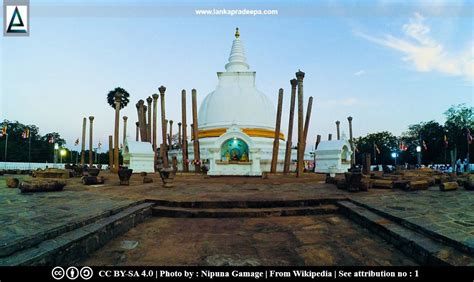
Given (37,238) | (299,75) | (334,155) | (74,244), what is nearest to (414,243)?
(74,244)

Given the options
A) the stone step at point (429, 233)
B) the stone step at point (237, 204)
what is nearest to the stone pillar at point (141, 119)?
the stone step at point (237, 204)

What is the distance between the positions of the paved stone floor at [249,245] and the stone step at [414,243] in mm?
126

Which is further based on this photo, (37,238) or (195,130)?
(195,130)

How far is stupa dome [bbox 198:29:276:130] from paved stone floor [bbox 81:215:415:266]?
19406 millimetres

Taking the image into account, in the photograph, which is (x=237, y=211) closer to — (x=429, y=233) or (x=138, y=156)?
(x=429, y=233)

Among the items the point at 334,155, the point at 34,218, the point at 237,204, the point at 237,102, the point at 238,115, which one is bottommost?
the point at 237,204

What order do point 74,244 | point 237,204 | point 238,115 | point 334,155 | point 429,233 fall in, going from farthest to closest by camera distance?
1. point 238,115
2. point 334,155
3. point 237,204
4. point 429,233
5. point 74,244

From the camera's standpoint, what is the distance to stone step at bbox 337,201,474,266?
261 centimetres

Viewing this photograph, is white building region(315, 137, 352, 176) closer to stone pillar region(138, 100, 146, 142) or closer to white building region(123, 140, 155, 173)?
white building region(123, 140, 155, 173)

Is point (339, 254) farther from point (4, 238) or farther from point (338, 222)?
point (4, 238)

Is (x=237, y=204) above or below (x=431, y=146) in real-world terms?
below

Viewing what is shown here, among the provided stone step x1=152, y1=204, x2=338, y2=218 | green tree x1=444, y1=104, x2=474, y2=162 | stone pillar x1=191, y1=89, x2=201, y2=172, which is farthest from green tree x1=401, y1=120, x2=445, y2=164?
stone step x1=152, y1=204, x2=338, y2=218

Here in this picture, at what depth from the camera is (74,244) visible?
302cm

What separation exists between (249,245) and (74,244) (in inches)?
85.9
